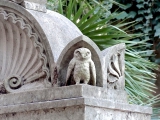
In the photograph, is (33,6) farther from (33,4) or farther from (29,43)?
(29,43)

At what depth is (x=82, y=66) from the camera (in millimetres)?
2895

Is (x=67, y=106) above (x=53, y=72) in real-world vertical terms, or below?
below

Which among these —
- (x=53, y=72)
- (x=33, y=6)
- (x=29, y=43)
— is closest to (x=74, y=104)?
(x=53, y=72)

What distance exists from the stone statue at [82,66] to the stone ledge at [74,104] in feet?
0.51

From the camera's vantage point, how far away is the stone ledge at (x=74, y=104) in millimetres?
2777

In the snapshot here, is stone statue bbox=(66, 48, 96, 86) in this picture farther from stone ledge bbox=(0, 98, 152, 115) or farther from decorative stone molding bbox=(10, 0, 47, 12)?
decorative stone molding bbox=(10, 0, 47, 12)

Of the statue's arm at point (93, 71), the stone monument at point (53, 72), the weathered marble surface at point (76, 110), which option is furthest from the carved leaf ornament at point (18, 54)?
the statue's arm at point (93, 71)

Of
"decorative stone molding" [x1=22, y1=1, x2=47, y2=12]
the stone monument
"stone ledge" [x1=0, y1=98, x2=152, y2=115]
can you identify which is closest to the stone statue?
the stone monument

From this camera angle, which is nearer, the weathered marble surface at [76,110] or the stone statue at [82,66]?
the weathered marble surface at [76,110]

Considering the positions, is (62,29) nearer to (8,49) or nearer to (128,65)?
(8,49)

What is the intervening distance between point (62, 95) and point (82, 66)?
0.21 m

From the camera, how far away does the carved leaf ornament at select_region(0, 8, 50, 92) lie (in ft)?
10.5

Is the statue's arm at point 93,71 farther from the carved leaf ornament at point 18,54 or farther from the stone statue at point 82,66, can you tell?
the carved leaf ornament at point 18,54

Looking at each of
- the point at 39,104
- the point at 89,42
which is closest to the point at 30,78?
the point at 39,104
